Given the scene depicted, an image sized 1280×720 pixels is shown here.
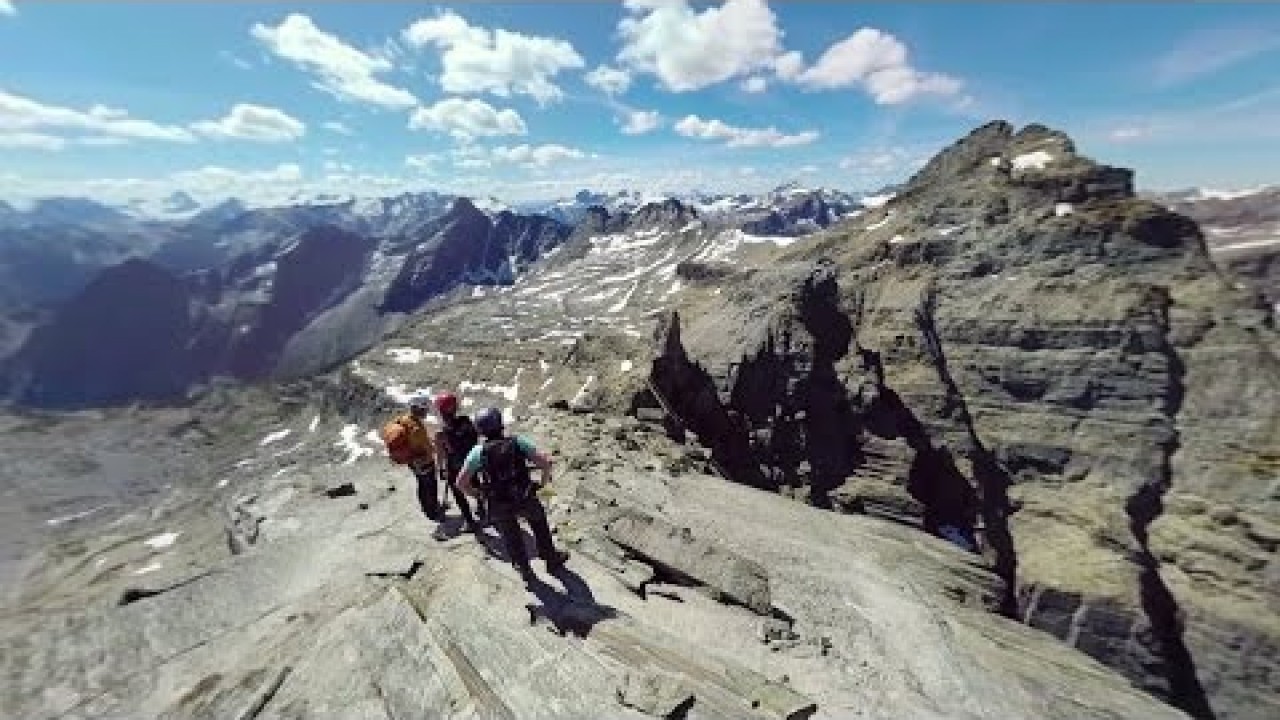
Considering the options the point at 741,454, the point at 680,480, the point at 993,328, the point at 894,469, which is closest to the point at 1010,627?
the point at 680,480

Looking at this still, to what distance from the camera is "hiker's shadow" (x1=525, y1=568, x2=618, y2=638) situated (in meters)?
20.1

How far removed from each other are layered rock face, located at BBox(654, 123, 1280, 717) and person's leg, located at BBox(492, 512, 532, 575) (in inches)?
2073

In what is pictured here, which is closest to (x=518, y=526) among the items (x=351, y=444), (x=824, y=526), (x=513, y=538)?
A: (x=513, y=538)

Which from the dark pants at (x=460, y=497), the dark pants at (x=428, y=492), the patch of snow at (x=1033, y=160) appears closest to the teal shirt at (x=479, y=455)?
the dark pants at (x=460, y=497)

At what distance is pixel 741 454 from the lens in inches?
3418

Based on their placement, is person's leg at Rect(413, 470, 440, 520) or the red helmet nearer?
the red helmet

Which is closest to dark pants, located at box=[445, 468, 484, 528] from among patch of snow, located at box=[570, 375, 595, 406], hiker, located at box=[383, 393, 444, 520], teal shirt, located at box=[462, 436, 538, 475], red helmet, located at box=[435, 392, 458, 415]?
hiker, located at box=[383, 393, 444, 520]

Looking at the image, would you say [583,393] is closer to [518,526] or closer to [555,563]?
[555,563]

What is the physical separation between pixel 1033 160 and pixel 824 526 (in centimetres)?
13384

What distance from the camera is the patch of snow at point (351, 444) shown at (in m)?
163

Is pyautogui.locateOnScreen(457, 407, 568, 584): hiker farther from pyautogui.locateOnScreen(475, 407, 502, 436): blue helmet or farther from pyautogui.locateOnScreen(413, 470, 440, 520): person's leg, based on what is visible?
pyautogui.locateOnScreen(413, 470, 440, 520): person's leg

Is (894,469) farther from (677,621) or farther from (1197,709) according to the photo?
(677,621)

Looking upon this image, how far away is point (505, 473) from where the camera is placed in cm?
2086

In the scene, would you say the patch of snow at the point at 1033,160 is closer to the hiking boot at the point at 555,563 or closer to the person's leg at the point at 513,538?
the hiking boot at the point at 555,563
